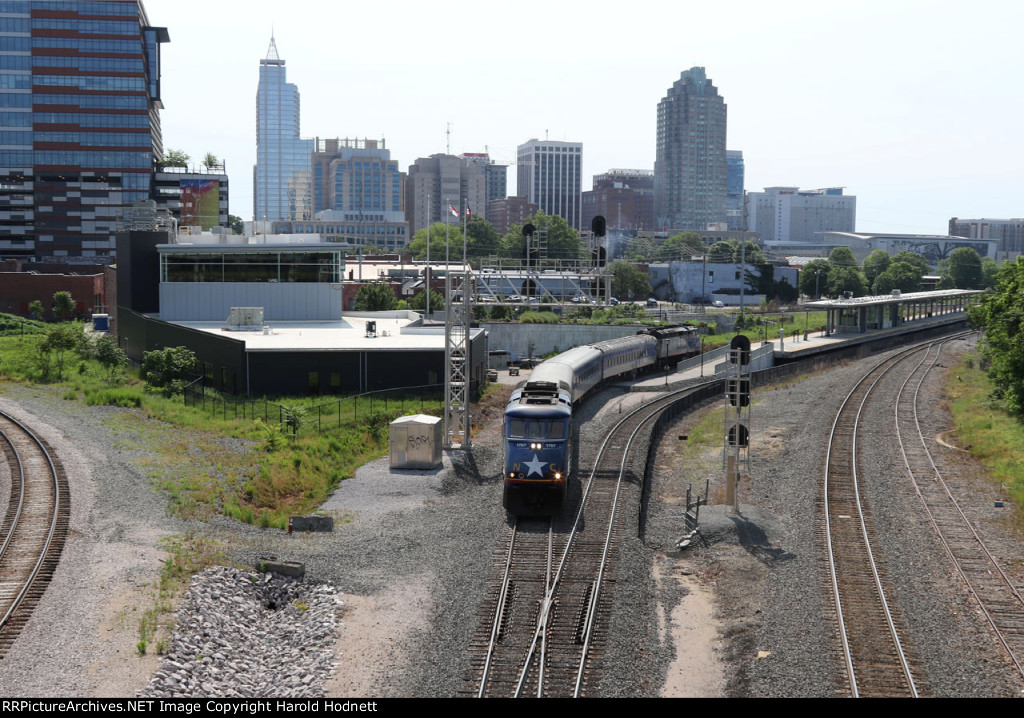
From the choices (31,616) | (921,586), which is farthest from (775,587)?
(31,616)

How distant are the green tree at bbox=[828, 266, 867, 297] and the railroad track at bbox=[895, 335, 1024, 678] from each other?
10578 cm

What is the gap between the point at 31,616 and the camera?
18.1 meters

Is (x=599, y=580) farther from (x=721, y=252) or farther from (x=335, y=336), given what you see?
(x=721, y=252)

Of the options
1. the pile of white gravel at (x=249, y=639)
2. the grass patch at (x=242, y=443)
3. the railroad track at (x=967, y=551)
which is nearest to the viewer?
the pile of white gravel at (x=249, y=639)

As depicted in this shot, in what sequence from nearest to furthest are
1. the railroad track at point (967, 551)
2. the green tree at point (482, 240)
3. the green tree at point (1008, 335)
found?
the railroad track at point (967, 551), the green tree at point (1008, 335), the green tree at point (482, 240)

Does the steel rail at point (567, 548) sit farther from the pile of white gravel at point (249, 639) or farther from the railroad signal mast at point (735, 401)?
the railroad signal mast at point (735, 401)

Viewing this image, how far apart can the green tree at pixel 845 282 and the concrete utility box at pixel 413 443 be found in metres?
Result: 121

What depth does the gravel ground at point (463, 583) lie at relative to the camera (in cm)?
1681

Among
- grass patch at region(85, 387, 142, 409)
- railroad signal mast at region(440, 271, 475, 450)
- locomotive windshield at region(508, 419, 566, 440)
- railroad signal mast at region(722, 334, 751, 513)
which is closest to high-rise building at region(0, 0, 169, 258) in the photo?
grass patch at region(85, 387, 142, 409)

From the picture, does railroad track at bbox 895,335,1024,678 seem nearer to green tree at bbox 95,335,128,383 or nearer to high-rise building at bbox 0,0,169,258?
green tree at bbox 95,335,128,383

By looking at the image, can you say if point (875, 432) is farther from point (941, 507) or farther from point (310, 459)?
point (310, 459)

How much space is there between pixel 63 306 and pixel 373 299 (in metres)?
29.3

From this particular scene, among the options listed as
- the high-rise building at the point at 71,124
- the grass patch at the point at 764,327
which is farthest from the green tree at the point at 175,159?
the grass patch at the point at 764,327

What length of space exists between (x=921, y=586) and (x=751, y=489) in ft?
35.1
